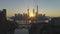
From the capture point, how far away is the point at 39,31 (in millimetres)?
30719

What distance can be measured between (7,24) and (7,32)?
1.75 meters

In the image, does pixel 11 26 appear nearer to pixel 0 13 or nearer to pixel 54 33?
pixel 0 13

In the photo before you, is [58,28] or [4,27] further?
[4,27]

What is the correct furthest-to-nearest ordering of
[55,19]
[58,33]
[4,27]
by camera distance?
1. [4,27]
2. [55,19]
3. [58,33]

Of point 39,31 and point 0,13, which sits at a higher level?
point 0,13

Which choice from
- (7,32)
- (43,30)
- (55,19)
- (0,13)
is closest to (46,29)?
(43,30)

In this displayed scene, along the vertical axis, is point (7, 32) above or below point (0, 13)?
below

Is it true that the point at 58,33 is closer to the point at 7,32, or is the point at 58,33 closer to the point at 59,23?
the point at 59,23

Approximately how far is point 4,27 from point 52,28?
15898mm

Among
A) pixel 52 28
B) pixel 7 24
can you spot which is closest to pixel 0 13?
pixel 7 24

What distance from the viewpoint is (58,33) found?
27.7 m

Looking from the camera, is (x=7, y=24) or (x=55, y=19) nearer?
(x=55, y=19)

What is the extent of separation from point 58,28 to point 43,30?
251cm

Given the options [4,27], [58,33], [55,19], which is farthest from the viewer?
[4,27]
